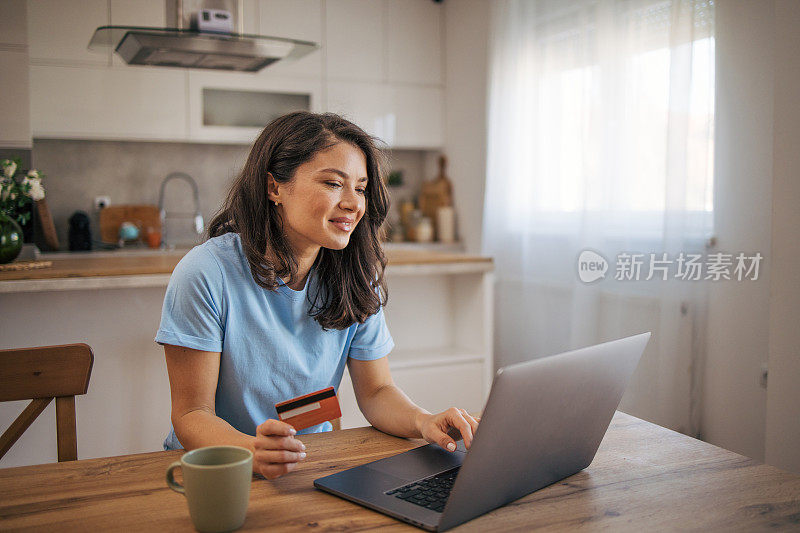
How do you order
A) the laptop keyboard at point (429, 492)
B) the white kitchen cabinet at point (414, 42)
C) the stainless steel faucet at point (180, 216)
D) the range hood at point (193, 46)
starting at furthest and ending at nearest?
the white kitchen cabinet at point (414, 42), the stainless steel faucet at point (180, 216), the range hood at point (193, 46), the laptop keyboard at point (429, 492)

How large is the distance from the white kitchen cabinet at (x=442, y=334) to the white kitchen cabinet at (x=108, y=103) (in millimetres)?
1947

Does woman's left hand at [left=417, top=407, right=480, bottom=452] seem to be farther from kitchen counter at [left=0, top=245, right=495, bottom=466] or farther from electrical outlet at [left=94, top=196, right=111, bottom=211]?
electrical outlet at [left=94, top=196, right=111, bottom=211]

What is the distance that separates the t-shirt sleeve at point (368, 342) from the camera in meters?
1.49

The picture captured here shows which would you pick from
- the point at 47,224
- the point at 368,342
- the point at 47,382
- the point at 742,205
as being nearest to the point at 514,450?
the point at 368,342

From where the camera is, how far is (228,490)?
2.66 feet

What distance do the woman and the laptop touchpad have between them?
10 centimetres

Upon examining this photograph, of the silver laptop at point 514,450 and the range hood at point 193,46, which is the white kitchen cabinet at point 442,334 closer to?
the range hood at point 193,46

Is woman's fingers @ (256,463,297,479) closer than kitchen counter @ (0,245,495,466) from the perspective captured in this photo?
Yes

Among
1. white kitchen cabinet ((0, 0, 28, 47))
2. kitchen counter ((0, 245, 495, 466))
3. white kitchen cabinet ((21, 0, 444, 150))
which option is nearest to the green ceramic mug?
kitchen counter ((0, 245, 495, 466))

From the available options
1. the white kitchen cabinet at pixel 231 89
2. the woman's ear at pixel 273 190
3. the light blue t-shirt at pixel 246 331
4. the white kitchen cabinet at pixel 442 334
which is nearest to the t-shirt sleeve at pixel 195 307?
the light blue t-shirt at pixel 246 331

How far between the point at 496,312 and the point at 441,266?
55.5 inches

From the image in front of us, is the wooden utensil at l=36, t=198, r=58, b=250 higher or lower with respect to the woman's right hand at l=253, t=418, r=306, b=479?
higher

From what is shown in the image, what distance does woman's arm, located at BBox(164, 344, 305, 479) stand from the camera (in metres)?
0.97

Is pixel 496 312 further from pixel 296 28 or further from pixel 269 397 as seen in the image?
pixel 269 397
